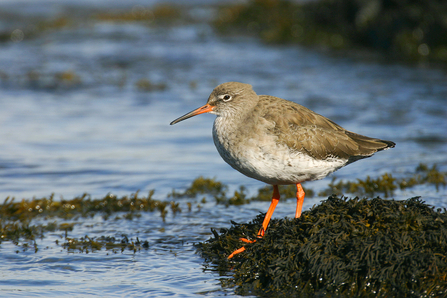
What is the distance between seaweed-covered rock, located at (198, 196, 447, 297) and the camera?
15.4ft

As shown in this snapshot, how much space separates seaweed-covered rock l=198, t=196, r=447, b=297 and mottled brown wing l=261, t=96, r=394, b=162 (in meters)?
0.67

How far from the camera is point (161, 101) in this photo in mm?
13906

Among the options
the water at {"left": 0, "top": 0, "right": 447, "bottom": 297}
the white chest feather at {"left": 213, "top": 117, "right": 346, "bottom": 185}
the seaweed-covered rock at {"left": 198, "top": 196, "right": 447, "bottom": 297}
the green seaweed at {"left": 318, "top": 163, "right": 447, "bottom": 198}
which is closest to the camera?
the seaweed-covered rock at {"left": 198, "top": 196, "right": 447, "bottom": 297}

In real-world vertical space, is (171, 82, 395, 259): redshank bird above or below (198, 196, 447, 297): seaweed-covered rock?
above

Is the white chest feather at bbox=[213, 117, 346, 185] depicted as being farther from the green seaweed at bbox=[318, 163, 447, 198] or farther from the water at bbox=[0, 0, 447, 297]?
the green seaweed at bbox=[318, 163, 447, 198]

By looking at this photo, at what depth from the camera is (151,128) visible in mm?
11688

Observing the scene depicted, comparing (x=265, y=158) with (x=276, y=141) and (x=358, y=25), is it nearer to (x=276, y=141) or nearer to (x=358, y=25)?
(x=276, y=141)

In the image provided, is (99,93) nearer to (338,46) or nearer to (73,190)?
(73,190)

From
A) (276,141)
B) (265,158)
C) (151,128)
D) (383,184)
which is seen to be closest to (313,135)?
(276,141)

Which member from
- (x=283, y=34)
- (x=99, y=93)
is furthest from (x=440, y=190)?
(x=283, y=34)

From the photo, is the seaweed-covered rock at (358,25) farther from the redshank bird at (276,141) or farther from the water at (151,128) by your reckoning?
the redshank bird at (276,141)

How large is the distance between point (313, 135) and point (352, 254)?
167cm

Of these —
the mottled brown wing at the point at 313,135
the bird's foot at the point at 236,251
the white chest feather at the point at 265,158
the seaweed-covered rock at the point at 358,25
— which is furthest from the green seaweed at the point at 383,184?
the seaweed-covered rock at the point at 358,25

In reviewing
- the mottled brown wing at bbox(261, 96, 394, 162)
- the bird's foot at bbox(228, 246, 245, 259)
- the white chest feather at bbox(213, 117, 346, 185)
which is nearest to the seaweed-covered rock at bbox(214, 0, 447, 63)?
the mottled brown wing at bbox(261, 96, 394, 162)
